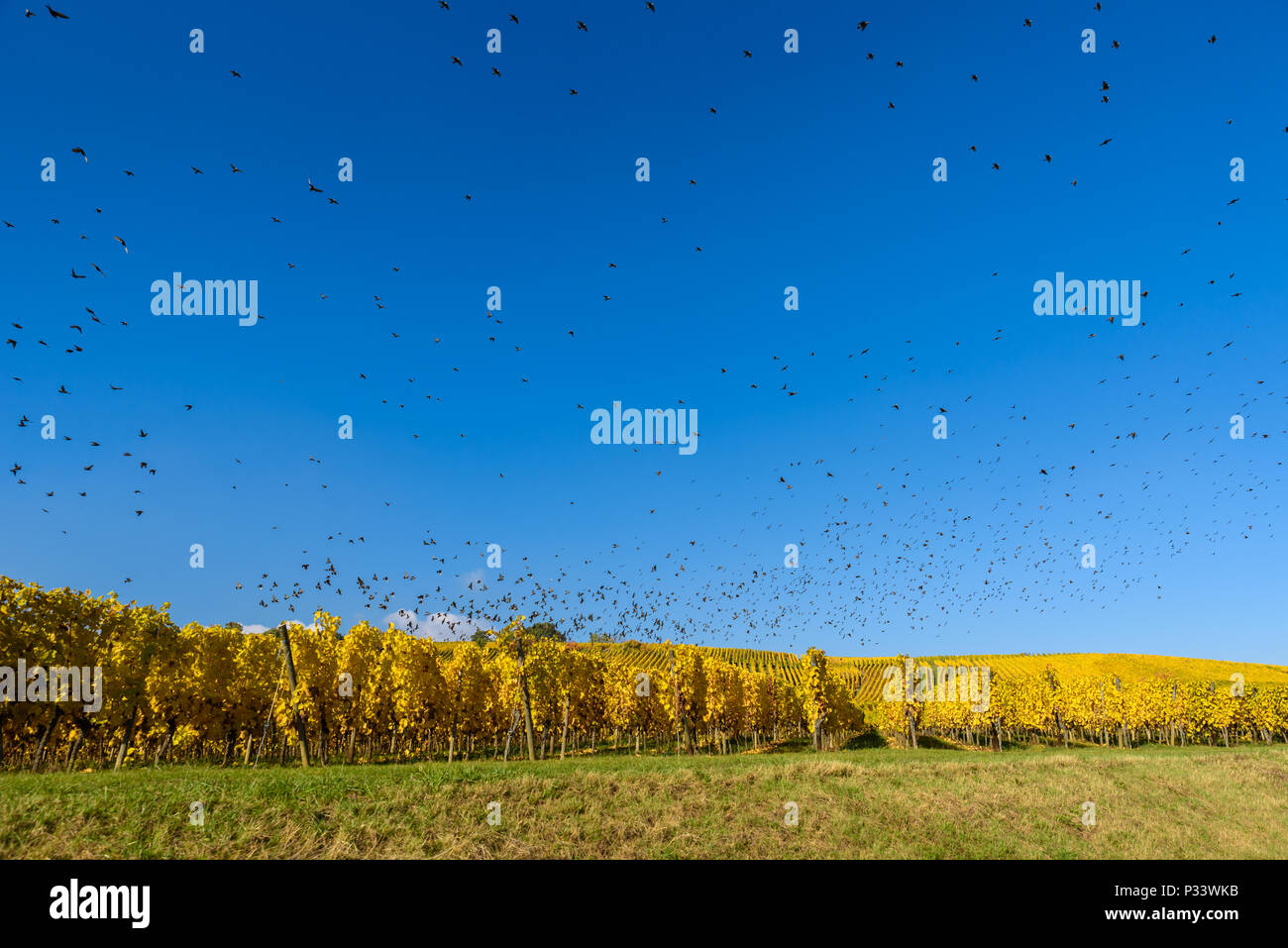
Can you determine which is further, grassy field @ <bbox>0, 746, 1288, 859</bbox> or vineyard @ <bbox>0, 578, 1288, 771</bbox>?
vineyard @ <bbox>0, 578, 1288, 771</bbox>

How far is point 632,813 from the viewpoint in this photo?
20906 millimetres

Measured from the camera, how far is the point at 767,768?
27.2 meters

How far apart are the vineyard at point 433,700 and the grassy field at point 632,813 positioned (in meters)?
15.1

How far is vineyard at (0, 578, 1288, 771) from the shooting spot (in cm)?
3728

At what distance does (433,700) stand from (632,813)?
36.2 metres

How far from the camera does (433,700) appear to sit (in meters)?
52.0

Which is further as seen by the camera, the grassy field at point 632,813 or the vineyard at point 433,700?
the vineyard at point 433,700

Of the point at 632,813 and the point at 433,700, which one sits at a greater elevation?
the point at 632,813

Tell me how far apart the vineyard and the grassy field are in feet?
49.4

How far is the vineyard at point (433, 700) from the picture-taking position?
37.3 meters

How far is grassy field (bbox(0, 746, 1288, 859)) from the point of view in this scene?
1504cm

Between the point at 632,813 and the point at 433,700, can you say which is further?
the point at 433,700
